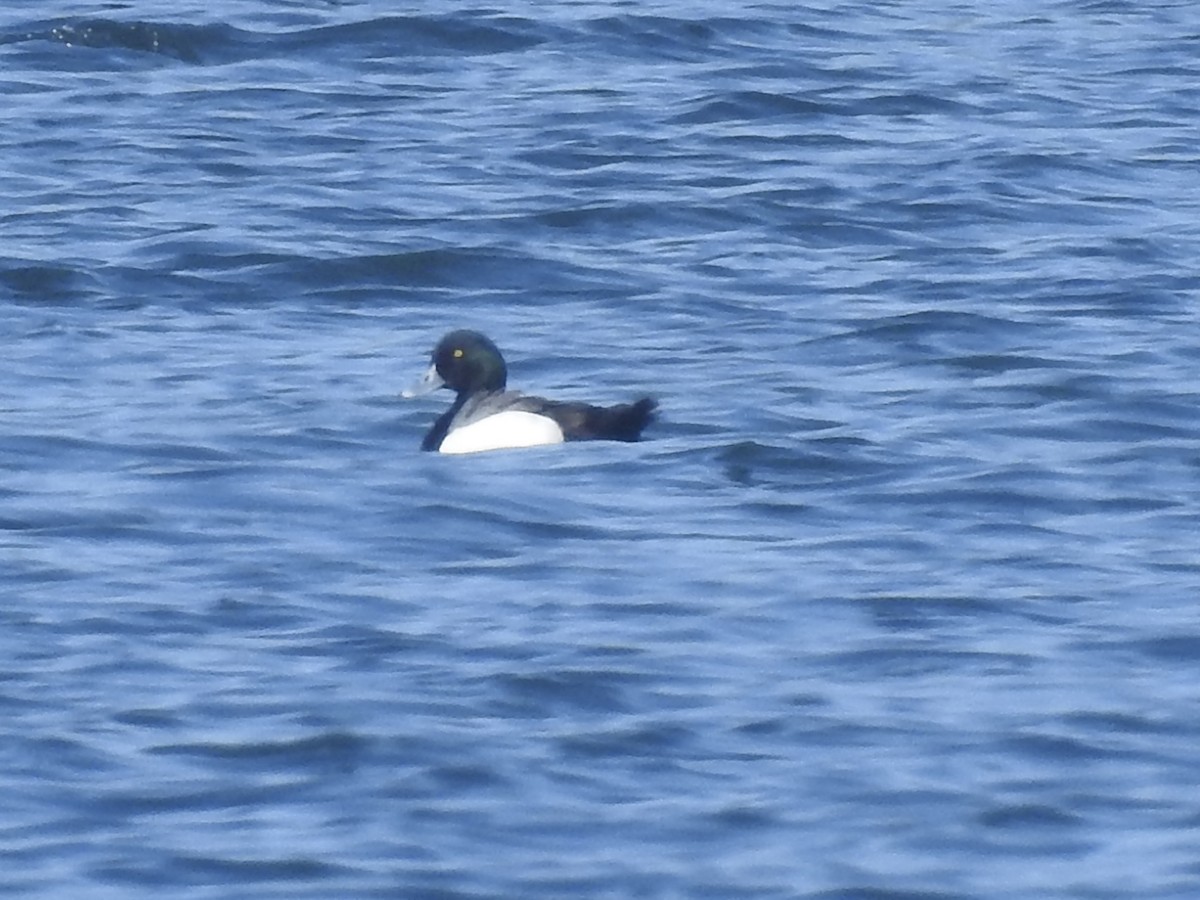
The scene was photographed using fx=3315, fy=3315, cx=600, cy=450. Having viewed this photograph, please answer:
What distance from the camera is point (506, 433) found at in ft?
40.3

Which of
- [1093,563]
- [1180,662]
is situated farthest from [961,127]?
[1180,662]

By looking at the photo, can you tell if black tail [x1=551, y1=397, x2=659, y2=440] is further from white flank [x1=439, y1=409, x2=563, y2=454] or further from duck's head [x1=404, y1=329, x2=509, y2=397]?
duck's head [x1=404, y1=329, x2=509, y2=397]

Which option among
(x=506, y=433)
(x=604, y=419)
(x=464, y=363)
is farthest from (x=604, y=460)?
(x=464, y=363)

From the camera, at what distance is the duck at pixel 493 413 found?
12.0 m

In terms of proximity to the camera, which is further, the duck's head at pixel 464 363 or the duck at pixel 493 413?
the duck's head at pixel 464 363

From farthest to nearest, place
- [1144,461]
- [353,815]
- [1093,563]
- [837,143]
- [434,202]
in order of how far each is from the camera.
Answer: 1. [837,143]
2. [434,202]
3. [1144,461]
4. [1093,563]
5. [353,815]

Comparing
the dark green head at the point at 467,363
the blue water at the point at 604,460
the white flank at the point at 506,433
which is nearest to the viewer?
the blue water at the point at 604,460

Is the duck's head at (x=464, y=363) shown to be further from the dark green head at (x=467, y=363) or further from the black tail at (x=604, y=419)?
the black tail at (x=604, y=419)

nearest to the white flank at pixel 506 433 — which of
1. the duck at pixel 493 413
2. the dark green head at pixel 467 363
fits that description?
the duck at pixel 493 413

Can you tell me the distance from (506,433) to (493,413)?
9 centimetres

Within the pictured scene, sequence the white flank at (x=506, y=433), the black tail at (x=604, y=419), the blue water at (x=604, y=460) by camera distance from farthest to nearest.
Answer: the white flank at (x=506, y=433)
the black tail at (x=604, y=419)
the blue water at (x=604, y=460)

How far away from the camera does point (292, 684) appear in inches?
345

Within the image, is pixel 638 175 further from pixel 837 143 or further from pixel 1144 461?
pixel 1144 461

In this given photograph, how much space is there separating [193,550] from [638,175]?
7.49 metres
